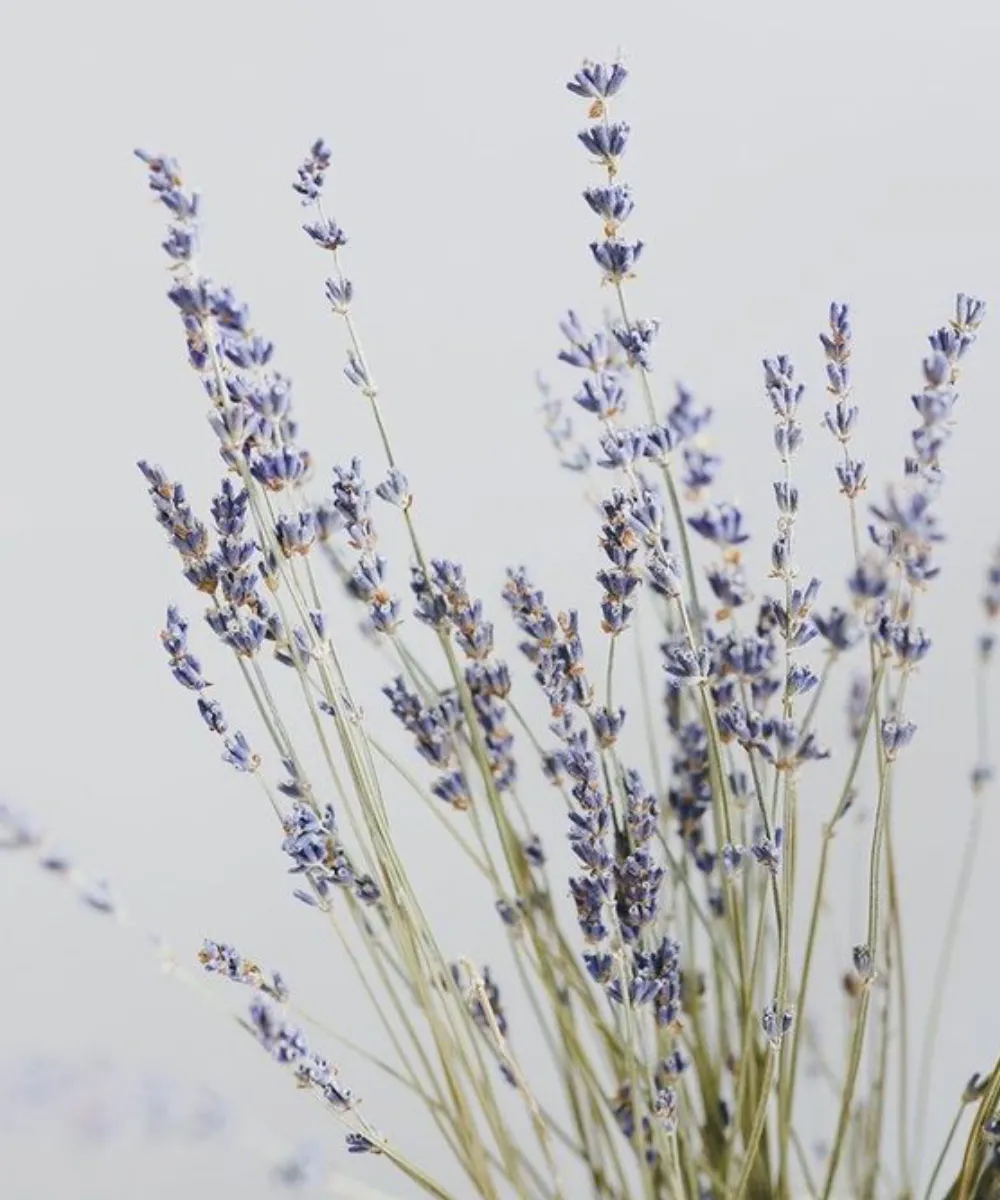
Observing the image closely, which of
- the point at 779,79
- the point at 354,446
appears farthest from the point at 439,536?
the point at 779,79

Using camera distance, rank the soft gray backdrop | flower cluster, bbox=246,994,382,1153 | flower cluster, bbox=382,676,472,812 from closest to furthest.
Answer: flower cluster, bbox=246,994,382,1153 → flower cluster, bbox=382,676,472,812 → the soft gray backdrop

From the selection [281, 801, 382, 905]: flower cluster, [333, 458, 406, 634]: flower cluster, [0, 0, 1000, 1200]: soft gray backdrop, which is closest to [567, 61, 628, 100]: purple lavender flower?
[333, 458, 406, 634]: flower cluster

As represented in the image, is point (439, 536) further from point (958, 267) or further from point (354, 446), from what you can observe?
point (958, 267)

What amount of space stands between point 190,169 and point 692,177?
15.0 inches

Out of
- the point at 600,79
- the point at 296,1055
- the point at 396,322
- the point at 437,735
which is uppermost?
the point at 396,322

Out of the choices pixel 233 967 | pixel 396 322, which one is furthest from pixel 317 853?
pixel 396 322

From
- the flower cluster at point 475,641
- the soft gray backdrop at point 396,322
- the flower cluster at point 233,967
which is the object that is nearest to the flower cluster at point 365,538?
the flower cluster at point 475,641

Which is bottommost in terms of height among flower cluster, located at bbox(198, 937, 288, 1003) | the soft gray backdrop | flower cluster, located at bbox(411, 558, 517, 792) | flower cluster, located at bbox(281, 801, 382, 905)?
flower cluster, located at bbox(198, 937, 288, 1003)

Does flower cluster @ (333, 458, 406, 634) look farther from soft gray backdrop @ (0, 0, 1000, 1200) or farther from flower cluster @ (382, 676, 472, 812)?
soft gray backdrop @ (0, 0, 1000, 1200)

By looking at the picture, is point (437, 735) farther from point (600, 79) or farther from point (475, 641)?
point (600, 79)

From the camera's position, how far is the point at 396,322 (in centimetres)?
120

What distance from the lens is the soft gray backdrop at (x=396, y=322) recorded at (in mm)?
1129

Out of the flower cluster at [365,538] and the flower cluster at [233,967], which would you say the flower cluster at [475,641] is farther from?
the flower cluster at [233,967]

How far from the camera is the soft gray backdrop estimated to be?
1129mm
